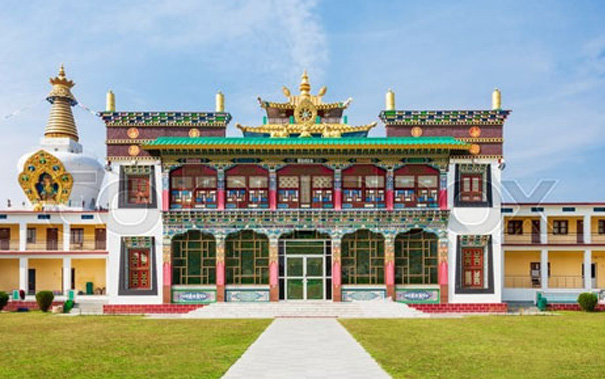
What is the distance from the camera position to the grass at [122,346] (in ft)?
49.9

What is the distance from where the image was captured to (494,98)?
3597 centimetres

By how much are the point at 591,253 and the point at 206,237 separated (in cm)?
2603

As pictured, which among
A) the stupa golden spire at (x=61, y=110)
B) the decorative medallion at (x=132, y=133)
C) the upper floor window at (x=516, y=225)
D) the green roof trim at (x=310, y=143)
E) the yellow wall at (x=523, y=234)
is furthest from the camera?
the stupa golden spire at (x=61, y=110)

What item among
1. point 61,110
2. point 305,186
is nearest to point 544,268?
point 305,186

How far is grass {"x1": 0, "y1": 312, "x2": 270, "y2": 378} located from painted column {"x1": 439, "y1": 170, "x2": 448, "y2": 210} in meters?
12.6

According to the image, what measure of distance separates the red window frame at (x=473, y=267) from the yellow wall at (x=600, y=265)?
46.1 ft

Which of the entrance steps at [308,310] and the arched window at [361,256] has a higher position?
the arched window at [361,256]

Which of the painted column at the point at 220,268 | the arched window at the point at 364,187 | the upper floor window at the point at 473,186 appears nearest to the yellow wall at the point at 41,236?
the painted column at the point at 220,268

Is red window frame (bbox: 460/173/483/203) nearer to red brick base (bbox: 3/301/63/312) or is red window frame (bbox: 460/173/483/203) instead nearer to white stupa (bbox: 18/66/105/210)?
red brick base (bbox: 3/301/63/312)

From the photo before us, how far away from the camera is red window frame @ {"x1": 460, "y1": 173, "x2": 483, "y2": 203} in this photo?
34.8 meters

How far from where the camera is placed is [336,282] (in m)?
34.2

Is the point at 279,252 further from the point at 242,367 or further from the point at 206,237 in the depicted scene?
the point at 242,367

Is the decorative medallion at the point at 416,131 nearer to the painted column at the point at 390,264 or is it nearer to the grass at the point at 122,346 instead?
the painted column at the point at 390,264

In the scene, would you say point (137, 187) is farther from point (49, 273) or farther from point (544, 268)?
point (544, 268)
